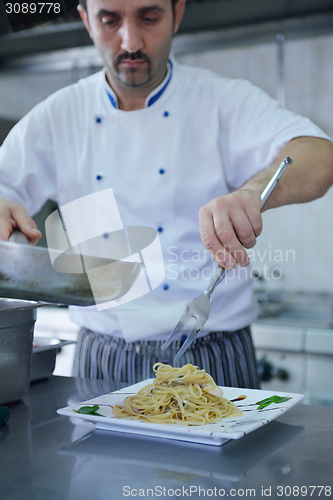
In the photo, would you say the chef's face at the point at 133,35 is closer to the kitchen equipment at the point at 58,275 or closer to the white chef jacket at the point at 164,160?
the white chef jacket at the point at 164,160

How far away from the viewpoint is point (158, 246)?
1.44 m

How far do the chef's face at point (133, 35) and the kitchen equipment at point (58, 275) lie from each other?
82cm

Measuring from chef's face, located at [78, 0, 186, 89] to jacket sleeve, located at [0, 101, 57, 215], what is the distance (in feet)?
1.01

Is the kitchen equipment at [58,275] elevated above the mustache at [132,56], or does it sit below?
below

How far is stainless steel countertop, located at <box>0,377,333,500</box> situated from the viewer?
63 cm

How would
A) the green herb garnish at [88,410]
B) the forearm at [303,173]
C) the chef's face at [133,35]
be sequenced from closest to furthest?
the green herb garnish at [88,410] → the forearm at [303,173] → the chef's face at [133,35]

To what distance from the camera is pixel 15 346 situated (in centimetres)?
97

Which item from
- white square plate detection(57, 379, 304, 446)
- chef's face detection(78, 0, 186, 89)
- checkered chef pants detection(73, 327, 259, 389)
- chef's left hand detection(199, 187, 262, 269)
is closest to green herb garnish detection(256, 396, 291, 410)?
white square plate detection(57, 379, 304, 446)

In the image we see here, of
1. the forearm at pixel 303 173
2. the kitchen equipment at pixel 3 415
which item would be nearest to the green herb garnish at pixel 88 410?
the kitchen equipment at pixel 3 415

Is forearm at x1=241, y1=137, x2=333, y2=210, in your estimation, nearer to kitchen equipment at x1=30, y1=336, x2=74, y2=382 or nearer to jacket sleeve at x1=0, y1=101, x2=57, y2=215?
kitchen equipment at x1=30, y1=336, x2=74, y2=382

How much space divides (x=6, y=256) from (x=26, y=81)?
136 inches

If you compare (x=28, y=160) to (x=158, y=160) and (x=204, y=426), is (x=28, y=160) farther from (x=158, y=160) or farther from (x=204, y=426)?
(x=204, y=426)

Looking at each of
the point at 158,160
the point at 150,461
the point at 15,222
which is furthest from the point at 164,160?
the point at 150,461

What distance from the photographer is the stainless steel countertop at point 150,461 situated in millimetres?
631
